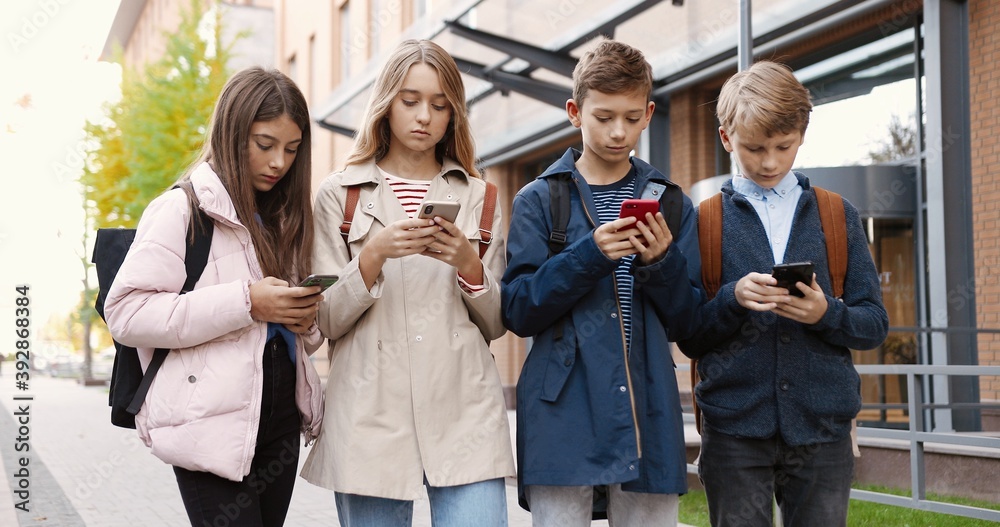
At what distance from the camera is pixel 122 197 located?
66.9 ft

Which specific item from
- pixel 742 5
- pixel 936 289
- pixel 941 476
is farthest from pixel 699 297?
pixel 936 289

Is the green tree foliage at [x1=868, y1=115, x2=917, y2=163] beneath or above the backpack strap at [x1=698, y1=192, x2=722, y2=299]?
above

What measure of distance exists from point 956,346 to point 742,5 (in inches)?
164

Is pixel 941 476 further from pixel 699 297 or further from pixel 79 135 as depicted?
pixel 79 135

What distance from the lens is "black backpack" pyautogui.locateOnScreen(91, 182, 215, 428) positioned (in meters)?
2.70

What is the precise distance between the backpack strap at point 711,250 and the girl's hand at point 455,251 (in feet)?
2.32

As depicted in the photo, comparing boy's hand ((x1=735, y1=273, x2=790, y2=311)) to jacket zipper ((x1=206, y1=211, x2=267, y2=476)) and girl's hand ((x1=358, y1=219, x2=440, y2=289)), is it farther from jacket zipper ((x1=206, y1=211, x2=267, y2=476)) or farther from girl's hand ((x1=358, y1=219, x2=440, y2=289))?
jacket zipper ((x1=206, y1=211, x2=267, y2=476))

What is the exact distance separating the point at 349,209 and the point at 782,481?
1.53 metres

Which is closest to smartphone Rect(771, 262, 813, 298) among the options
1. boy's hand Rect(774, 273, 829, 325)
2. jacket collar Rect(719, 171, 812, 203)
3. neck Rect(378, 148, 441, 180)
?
boy's hand Rect(774, 273, 829, 325)

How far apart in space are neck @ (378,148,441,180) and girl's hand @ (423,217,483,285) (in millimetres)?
396

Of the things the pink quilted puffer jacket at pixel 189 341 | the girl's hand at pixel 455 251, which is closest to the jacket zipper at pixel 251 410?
the pink quilted puffer jacket at pixel 189 341

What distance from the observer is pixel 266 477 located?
110 inches

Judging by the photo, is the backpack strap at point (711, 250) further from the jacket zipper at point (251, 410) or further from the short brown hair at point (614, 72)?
the jacket zipper at point (251, 410)

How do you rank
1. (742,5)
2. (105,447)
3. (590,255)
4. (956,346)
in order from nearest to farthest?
(590,255), (742,5), (956,346), (105,447)
